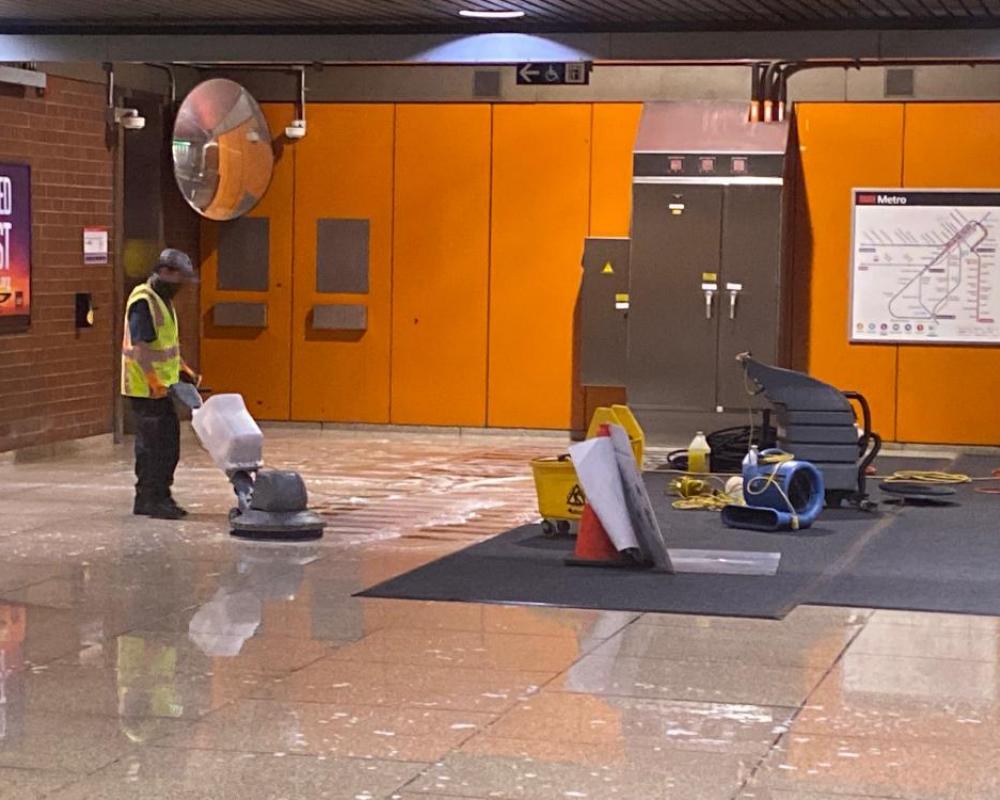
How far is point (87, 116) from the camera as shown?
587 inches

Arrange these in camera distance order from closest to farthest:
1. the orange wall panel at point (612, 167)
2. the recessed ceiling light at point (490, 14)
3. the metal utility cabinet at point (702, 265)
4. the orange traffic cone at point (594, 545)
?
1. the orange traffic cone at point (594, 545)
2. the recessed ceiling light at point (490, 14)
3. the metal utility cabinet at point (702, 265)
4. the orange wall panel at point (612, 167)

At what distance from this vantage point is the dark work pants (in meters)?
11.2

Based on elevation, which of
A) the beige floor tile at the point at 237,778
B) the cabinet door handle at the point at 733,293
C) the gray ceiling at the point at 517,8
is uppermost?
the gray ceiling at the point at 517,8

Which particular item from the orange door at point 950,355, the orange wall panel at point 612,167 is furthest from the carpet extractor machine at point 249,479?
the orange door at point 950,355

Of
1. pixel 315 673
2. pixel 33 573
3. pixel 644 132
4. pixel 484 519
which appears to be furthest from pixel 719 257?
pixel 315 673

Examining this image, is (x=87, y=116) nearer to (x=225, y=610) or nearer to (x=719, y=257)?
(x=719, y=257)

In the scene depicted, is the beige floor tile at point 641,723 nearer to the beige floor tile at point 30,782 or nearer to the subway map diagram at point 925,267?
the beige floor tile at point 30,782

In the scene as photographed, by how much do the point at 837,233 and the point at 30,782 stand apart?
11.3m

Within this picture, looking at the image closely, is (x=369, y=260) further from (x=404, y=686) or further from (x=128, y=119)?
(x=404, y=686)

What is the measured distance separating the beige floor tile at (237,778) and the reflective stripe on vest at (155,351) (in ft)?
18.2

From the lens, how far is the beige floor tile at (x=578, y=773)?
542 cm

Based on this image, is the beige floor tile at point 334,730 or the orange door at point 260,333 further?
the orange door at point 260,333

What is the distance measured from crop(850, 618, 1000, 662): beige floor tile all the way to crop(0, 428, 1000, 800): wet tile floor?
0.07 feet

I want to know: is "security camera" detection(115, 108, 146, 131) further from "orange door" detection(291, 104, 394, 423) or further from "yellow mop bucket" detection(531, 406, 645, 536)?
"yellow mop bucket" detection(531, 406, 645, 536)
